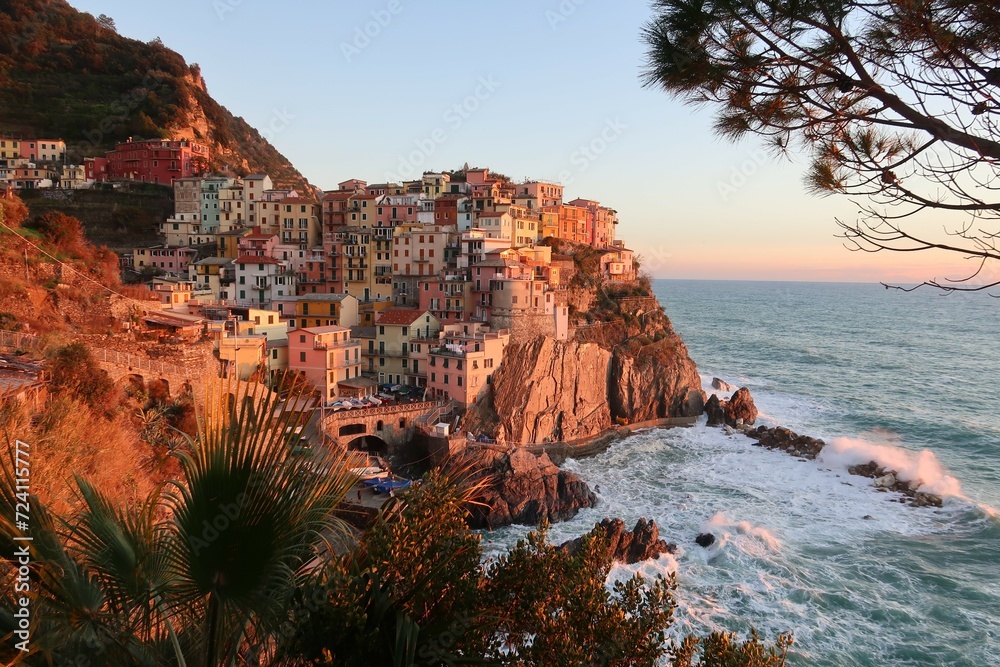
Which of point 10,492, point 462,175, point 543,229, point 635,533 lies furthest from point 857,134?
point 462,175

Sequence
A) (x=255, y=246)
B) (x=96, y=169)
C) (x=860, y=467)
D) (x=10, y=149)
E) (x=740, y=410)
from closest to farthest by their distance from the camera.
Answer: (x=860, y=467), (x=740, y=410), (x=255, y=246), (x=96, y=169), (x=10, y=149)

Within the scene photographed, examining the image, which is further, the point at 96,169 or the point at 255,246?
the point at 96,169

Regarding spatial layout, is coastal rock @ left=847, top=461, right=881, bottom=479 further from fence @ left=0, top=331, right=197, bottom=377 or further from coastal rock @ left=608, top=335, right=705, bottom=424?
fence @ left=0, top=331, right=197, bottom=377

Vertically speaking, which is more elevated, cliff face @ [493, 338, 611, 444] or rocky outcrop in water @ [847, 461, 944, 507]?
cliff face @ [493, 338, 611, 444]

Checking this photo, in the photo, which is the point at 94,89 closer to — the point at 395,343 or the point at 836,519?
the point at 395,343

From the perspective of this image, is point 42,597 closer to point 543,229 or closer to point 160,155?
point 543,229

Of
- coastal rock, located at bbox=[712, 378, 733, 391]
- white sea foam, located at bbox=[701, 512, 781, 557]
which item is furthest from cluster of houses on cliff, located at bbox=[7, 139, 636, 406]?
white sea foam, located at bbox=[701, 512, 781, 557]

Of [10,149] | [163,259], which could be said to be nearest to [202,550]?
[163,259]
